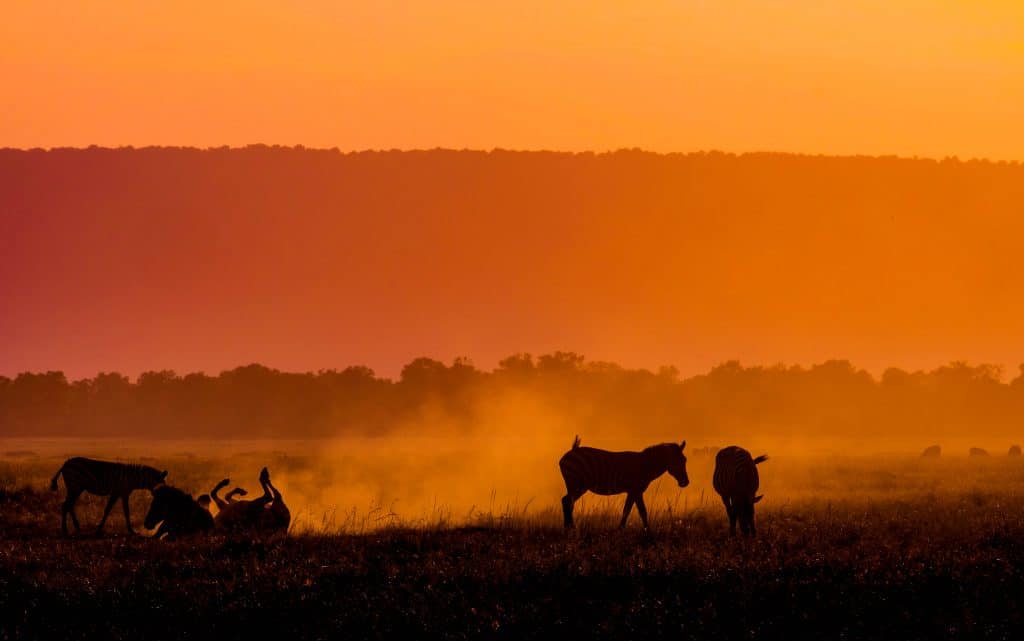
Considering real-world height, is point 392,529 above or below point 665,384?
below

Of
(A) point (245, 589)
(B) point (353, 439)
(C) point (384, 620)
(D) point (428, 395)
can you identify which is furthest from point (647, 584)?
(D) point (428, 395)

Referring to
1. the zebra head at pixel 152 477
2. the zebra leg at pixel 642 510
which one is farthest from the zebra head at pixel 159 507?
the zebra leg at pixel 642 510

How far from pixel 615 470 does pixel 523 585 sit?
7.84 meters

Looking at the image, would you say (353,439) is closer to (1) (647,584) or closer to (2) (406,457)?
(2) (406,457)

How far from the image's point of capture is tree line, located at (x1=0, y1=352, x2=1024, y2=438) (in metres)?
121

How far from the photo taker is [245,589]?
2227cm

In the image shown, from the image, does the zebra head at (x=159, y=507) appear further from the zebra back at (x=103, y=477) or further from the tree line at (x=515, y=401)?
the tree line at (x=515, y=401)

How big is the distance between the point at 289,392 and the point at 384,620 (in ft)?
361

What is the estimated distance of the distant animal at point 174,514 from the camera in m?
29.5

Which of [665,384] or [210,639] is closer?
[210,639]

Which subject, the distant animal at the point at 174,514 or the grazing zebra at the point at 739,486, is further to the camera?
the distant animal at the point at 174,514

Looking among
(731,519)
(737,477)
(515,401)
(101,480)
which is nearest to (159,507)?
(101,480)

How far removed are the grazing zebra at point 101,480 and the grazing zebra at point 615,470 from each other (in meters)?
7.35

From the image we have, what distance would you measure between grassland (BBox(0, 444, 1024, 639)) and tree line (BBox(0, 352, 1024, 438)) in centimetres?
8889
